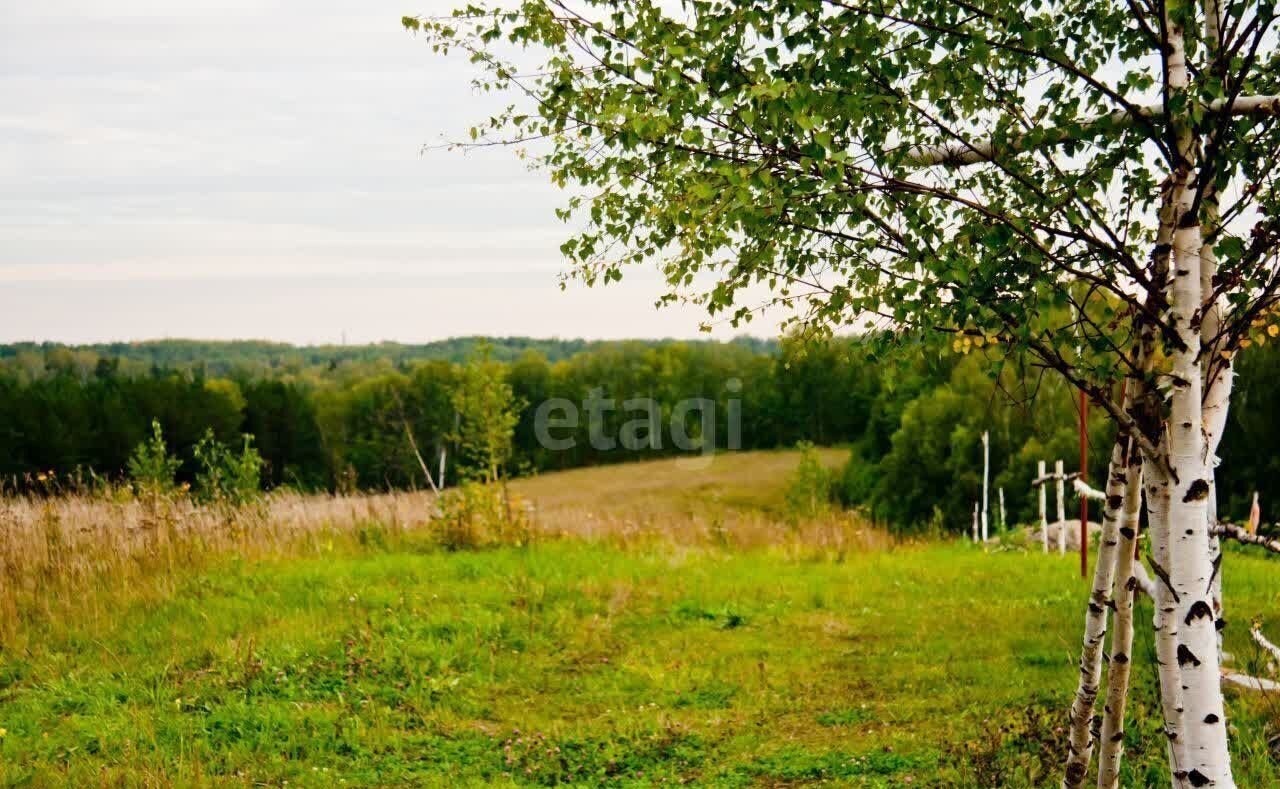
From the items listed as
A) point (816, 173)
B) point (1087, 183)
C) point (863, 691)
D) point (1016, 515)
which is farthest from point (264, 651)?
point (1016, 515)

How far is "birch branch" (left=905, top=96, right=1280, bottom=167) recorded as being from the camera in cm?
375

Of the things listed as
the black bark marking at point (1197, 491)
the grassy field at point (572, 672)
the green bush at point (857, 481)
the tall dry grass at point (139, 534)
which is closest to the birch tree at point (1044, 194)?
the black bark marking at point (1197, 491)

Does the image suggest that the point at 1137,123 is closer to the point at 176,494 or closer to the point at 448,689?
the point at 448,689

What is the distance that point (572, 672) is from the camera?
Result: 848 cm

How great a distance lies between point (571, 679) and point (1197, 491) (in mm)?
5586

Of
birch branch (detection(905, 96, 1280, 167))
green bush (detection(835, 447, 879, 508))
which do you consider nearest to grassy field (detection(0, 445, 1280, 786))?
birch branch (detection(905, 96, 1280, 167))

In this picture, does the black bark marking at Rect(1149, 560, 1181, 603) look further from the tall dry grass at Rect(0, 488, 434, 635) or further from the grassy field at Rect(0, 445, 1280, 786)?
the tall dry grass at Rect(0, 488, 434, 635)

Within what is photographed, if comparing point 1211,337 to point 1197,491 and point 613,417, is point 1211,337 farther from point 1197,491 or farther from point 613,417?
point 613,417

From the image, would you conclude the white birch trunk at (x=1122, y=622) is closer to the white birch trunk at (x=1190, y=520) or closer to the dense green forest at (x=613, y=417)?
the white birch trunk at (x=1190, y=520)

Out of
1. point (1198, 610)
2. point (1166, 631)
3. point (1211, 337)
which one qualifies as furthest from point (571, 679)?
point (1211, 337)

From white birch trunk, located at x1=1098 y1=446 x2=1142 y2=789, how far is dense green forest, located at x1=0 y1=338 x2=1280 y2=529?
10106mm

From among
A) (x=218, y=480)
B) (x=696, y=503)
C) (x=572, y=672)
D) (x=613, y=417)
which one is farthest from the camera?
(x=613, y=417)

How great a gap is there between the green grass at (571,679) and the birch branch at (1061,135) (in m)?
3.63

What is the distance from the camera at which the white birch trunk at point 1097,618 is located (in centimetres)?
461
